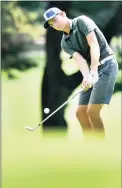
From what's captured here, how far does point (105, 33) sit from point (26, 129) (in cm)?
97

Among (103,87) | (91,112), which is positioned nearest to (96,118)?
(91,112)

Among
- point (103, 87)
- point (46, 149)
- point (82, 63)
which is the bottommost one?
point (46, 149)

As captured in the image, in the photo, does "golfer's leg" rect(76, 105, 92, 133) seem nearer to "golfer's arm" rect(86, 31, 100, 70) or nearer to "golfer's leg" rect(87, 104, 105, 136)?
"golfer's leg" rect(87, 104, 105, 136)

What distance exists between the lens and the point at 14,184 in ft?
29.3

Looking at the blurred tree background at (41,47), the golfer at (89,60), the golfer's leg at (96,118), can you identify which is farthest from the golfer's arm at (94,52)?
the golfer's leg at (96,118)

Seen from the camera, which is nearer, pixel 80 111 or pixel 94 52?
pixel 94 52

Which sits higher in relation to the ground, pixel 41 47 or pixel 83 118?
pixel 41 47

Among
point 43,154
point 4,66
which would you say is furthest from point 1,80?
point 43,154

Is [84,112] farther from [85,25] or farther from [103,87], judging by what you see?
[85,25]

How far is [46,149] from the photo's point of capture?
896 centimetres

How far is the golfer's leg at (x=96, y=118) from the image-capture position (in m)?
8.87

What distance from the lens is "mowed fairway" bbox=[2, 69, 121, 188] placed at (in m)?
8.93

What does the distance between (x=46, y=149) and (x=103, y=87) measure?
0.66 metres

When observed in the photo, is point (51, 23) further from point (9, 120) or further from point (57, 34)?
point (9, 120)
